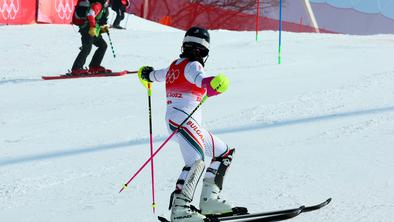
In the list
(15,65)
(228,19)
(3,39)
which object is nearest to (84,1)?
(15,65)

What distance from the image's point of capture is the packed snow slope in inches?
220

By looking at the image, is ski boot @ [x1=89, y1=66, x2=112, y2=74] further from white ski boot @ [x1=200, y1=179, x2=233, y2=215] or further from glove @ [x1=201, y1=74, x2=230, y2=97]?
glove @ [x1=201, y1=74, x2=230, y2=97]

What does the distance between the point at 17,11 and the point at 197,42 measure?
16.2 meters

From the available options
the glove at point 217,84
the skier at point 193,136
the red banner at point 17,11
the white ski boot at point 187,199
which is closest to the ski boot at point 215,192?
the skier at point 193,136

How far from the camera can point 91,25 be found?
12.7m

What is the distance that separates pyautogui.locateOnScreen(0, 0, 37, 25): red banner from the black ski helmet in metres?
15.4

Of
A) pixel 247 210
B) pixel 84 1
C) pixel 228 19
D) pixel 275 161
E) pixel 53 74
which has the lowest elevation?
pixel 247 210

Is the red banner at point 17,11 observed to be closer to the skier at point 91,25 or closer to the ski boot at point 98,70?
the skier at point 91,25

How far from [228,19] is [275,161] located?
2941 cm

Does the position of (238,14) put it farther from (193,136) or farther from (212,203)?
(193,136)

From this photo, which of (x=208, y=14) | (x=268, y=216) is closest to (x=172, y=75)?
(x=268, y=216)

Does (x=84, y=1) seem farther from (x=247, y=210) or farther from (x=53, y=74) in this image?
(x=247, y=210)

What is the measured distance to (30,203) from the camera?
5.77m

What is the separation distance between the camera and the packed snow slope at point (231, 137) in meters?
5.58
